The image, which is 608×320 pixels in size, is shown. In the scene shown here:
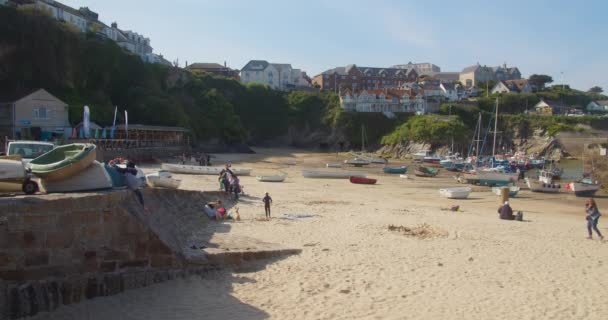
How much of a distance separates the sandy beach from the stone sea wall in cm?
29

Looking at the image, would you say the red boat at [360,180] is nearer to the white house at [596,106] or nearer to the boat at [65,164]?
the boat at [65,164]

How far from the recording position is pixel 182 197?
15.5 meters

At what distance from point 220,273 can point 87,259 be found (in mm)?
2652

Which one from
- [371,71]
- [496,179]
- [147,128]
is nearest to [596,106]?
[371,71]

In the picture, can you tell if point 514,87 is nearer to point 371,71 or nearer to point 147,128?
point 371,71

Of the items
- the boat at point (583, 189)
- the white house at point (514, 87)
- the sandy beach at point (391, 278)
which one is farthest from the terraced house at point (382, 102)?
the sandy beach at point (391, 278)

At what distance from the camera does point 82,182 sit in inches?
326

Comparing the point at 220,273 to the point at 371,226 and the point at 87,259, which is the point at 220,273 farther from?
the point at 371,226

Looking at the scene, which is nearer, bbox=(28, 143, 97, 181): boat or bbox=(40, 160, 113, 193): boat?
bbox=(28, 143, 97, 181): boat

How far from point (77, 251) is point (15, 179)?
2216 millimetres

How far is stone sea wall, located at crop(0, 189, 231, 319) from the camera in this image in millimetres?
6590

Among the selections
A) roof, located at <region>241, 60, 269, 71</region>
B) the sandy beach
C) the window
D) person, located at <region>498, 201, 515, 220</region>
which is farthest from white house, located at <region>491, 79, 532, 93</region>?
the sandy beach

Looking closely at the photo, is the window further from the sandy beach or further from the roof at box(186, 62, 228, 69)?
the roof at box(186, 62, 228, 69)

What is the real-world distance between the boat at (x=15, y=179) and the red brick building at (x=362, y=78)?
352ft
